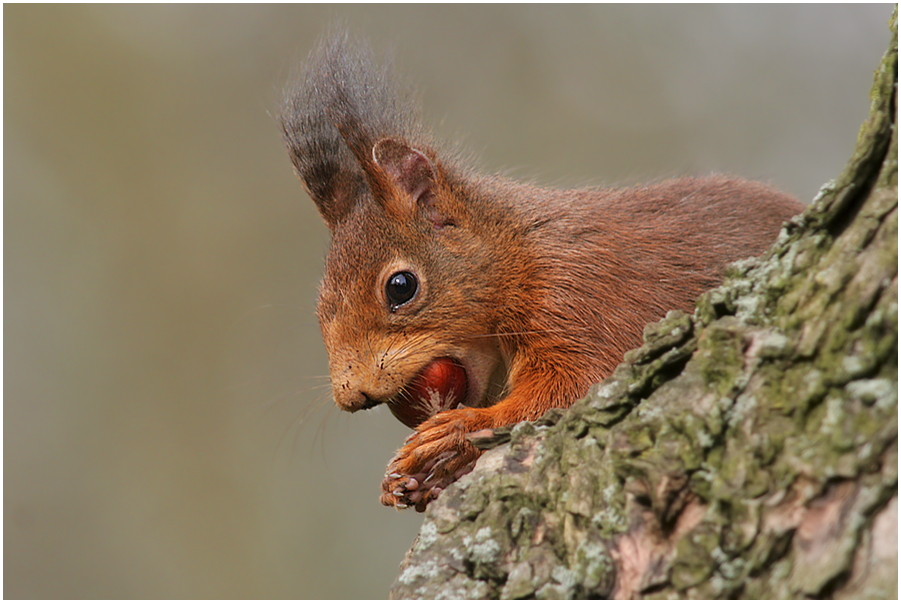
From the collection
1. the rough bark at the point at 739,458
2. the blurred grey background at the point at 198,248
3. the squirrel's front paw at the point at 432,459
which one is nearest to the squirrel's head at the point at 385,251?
the squirrel's front paw at the point at 432,459

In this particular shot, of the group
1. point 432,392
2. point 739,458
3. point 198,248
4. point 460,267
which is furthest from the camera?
point 198,248

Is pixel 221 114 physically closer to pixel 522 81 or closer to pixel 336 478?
pixel 522 81

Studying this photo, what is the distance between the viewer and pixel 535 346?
195cm

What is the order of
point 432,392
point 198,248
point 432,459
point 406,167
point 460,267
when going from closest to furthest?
point 432,459 < point 432,392 < point 460,267 < point 406,167 < point 198,248

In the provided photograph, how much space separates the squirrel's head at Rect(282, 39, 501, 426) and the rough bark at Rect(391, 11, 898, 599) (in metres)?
0.64

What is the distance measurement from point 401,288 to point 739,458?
43.5 inches

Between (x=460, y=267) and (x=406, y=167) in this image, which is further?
(x=406, y=167)

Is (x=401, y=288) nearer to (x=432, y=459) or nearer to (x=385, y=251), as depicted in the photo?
(x=385, y=251)

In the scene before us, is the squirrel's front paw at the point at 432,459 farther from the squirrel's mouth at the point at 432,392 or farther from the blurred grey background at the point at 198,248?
the blurred grey background at the point at 198,248

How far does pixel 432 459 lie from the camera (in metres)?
1.75

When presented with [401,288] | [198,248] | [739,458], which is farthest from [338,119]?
[198,248]

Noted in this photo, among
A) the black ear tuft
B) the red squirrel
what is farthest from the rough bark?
the black ear tuft

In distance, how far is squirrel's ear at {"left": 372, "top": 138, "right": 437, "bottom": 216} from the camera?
213 centimetres

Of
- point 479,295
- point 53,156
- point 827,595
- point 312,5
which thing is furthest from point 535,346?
point 53,156
